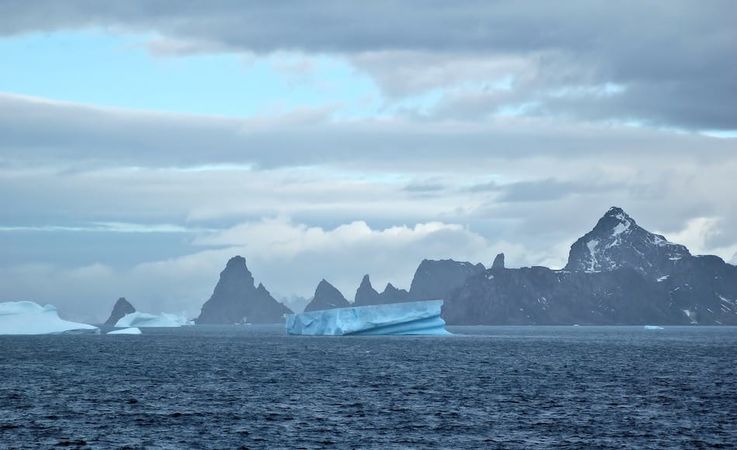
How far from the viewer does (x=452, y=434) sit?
48.3 m

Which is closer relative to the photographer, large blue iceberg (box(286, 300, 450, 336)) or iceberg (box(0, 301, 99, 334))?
large blue iceberg (box(286, 300, 450, 336))

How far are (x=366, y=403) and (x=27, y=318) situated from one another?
147 meters

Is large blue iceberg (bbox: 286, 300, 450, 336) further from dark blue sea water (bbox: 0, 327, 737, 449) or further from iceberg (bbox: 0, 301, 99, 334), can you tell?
dark blue sea water (bbox: 0, 327, 737, 449)

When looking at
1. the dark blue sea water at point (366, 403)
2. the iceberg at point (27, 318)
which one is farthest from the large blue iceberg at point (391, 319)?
the dark blue sea water at point (366, 403)

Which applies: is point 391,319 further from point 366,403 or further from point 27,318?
point 366,403

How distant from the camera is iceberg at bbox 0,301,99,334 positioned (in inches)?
7638

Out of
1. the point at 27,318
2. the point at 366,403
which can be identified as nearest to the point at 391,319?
the point at 27,318

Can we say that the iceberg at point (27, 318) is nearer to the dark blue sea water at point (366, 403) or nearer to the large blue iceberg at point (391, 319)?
the large blue iceberg at point (391, 319)

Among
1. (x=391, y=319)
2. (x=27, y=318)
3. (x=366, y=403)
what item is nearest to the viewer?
(x=366, y=403)

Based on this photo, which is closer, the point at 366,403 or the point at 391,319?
the point at 366,403

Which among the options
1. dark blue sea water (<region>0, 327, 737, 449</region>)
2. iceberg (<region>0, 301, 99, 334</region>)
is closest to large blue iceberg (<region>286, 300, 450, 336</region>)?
iceberg (<region>0, 301, 99, 334</region>)

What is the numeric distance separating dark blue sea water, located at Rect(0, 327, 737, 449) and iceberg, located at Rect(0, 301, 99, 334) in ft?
302

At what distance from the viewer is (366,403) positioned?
62.0 meters

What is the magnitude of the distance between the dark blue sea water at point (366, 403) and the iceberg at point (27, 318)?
9216cm
